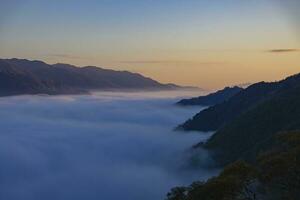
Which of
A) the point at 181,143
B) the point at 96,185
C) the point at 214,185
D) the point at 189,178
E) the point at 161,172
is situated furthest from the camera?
the point at 181,143

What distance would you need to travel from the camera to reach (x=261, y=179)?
30.0m

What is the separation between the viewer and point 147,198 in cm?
14712

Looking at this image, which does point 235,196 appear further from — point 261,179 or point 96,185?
point 96,185

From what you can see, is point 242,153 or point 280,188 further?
point 242,153

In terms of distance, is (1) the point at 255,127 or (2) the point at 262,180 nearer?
(2) the point at 262,180

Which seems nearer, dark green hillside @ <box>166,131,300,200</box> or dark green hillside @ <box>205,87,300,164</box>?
dark green hillside @ <box>166,131,300,200</box>

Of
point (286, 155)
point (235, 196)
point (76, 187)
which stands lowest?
point (76, 187)

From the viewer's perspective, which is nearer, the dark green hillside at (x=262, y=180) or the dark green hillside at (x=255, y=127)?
the dark green hillside at (x=262, y=180)

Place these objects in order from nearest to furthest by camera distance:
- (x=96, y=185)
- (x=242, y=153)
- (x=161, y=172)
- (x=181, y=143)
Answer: (x=242, y=153) < (x=161, y=172) < (x=96, y=185) < (x=181, y=143)

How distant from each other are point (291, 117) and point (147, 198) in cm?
4370

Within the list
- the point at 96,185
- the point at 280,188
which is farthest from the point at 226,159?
the point at 280,188

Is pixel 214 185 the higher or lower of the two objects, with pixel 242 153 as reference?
higher

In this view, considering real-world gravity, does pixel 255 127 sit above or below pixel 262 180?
below

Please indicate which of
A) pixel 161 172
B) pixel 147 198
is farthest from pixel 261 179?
pixel 161 172
